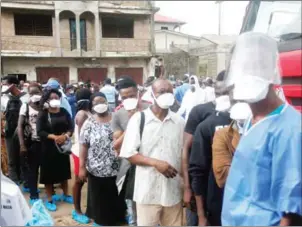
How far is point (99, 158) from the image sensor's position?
8.62 feet

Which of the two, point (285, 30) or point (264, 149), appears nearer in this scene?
point (264, 149)

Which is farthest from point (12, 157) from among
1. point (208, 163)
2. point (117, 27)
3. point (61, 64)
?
point (208, 163)

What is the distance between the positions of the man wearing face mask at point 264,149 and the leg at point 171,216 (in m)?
0.92

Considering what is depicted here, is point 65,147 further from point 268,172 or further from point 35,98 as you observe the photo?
point 268,172

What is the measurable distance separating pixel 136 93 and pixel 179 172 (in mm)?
979

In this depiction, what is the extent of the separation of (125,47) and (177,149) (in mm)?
682

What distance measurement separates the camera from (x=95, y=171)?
8.72ft

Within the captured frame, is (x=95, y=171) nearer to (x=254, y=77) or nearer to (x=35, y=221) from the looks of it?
(x=35, y=221)

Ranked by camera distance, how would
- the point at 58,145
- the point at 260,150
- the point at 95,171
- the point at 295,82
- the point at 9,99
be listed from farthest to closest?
the point at 9,99 → the point at 58,145 → the point at 95,171 → the point at 295,82 → the point at 260,150

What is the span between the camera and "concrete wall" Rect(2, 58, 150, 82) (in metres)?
1.87

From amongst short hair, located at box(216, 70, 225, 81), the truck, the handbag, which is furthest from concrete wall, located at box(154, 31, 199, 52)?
the handbag

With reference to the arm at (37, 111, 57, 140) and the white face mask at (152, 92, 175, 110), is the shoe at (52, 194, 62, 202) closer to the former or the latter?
the arm at (37, 111, 57, 140)

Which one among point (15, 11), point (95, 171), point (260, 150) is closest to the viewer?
point (260, 150)

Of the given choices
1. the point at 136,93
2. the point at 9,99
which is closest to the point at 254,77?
the point at 136,93
